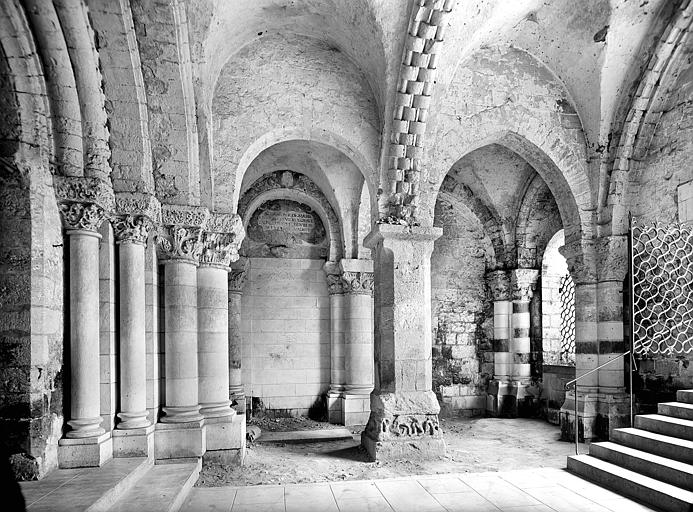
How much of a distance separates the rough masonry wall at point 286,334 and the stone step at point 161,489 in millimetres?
3935

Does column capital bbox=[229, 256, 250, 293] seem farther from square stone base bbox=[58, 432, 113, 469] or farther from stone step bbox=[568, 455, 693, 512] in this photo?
stone step bbox=[568, 455, 693, 512]

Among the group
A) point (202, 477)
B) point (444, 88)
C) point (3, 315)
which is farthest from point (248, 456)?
point (444, 88)

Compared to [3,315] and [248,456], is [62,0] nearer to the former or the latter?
[3,315]

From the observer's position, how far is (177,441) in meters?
5.84

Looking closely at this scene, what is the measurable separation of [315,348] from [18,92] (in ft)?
21.6

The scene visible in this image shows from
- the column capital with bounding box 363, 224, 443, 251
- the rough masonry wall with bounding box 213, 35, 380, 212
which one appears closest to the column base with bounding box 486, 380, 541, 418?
the column capital with bounding box 363, 224, 443, 251

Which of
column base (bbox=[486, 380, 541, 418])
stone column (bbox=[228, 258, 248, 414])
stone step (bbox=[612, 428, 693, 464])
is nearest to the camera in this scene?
stone step (bbox=[612, 428, 693, 464])

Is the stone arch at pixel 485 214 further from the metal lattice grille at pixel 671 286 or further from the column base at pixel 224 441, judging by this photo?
the column base at pixel 224 441

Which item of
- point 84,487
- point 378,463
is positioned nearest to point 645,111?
point 378,463

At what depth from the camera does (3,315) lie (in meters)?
4.30

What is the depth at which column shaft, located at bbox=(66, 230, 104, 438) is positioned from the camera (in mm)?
4836

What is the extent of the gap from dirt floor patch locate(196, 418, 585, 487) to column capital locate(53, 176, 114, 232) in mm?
2809

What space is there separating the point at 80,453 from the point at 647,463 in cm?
502

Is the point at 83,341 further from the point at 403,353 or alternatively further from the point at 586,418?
the point at 586,418
